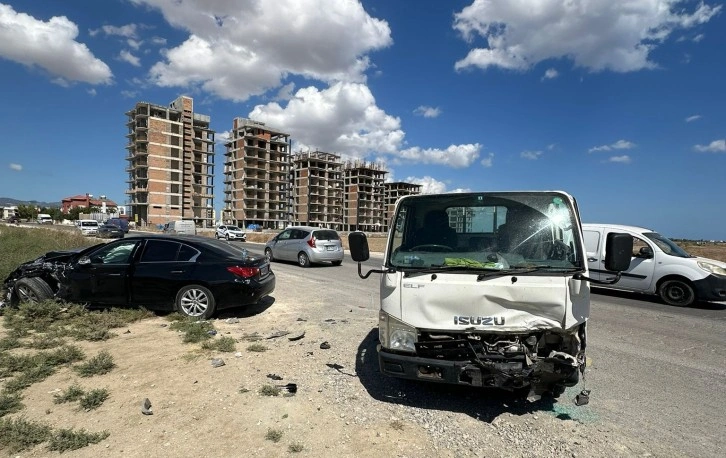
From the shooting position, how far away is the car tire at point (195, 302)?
670 centimetres

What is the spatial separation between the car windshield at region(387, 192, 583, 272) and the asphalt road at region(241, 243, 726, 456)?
1.56m

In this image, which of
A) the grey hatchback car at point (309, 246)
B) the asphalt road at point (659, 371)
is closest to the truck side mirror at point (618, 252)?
the asphalt road at point (659, 371)

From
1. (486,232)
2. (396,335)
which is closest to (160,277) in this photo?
(396,335)

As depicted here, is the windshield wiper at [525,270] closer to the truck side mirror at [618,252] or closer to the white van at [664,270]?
the truck side mirror at [618,252]

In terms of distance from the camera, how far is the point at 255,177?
9619 centimetres

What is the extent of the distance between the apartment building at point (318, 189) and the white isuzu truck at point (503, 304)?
356 ft

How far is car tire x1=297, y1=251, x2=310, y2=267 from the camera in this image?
16.3 m

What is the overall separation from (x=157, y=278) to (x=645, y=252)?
1098cm

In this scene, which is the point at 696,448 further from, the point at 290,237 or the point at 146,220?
the point at 146,220

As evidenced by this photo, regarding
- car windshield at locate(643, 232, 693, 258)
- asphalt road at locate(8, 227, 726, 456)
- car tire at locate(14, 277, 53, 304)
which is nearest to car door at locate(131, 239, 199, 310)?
car tire at locate(14, 277, 53, 304)

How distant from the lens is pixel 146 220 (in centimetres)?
7912

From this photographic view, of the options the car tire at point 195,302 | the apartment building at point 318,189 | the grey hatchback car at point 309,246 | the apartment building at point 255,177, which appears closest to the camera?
the car tire at point 195,302

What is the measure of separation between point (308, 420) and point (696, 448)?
3.20m

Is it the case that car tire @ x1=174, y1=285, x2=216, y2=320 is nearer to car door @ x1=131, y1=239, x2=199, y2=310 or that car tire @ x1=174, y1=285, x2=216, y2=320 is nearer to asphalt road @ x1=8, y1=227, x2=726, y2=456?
car door @ x1=131, y1=239, x2=199, y2=310
